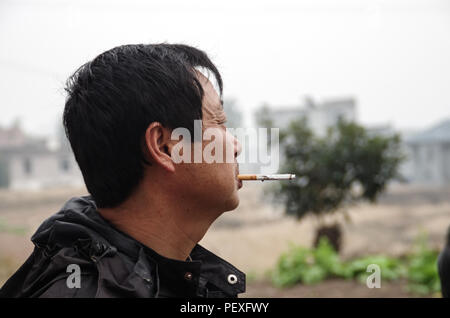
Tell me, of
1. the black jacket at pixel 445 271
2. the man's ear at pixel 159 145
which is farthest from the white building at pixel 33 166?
the man's ear at pixel 159 145

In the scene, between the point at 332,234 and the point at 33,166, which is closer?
the point at 332,234

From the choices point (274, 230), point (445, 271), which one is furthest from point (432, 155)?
point (445, 271)

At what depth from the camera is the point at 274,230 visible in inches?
402

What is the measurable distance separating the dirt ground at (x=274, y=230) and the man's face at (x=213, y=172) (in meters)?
4.11

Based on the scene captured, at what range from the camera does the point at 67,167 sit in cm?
1434

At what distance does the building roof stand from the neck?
15916 mm

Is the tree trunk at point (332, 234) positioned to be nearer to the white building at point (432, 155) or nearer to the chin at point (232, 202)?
the chin at point (232, 202)

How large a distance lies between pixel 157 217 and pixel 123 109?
0.86 feet

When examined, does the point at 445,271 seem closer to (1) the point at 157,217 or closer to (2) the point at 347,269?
(1) the point at 157,217

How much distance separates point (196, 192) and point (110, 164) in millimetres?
203

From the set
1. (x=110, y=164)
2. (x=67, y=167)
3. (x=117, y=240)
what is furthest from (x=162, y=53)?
(x=67, y=167)

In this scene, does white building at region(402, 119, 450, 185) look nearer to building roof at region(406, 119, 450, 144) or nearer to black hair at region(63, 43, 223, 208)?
building roof at region(406, 119, 450, 144)

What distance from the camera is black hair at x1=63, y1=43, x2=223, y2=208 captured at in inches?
40.2

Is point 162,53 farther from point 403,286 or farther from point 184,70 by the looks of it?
point 403,286
